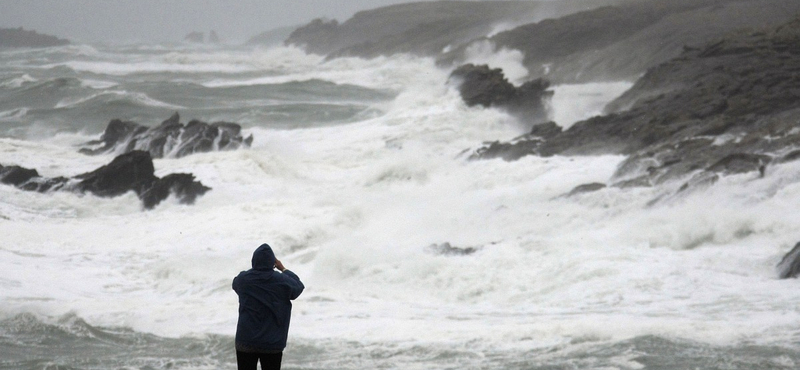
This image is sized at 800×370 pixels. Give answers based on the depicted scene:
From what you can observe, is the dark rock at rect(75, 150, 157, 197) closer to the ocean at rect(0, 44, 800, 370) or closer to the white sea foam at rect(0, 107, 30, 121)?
the ocean at rect(0, 44, 800, 370)

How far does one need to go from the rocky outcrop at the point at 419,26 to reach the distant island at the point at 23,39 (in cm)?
1983

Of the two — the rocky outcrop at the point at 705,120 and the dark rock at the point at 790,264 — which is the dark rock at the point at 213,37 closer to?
the rocky outcrop at the point at 705,120

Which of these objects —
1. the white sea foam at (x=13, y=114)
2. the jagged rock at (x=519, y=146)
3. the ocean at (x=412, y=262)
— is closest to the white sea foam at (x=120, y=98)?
the white sea foam at (x=13, y=114)

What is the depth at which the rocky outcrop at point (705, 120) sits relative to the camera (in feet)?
52.3

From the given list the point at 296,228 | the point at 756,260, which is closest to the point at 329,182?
the point at 296,228

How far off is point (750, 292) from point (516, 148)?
Answer: 34.4ft

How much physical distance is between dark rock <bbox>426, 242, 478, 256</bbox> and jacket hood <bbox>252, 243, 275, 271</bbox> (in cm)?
794

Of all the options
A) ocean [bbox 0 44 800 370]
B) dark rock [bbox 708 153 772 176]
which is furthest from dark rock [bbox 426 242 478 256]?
dark rock [bbox 708 153 772 176]

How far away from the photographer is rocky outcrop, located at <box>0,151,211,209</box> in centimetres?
1953

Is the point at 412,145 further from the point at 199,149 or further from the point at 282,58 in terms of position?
→ the point at 282,58

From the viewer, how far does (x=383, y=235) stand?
52.6 feet

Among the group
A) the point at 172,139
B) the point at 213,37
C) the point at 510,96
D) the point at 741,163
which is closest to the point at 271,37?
the point at 213,37

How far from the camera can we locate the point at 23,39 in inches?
3263

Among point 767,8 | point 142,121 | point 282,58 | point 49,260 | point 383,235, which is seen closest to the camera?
point 49,260
